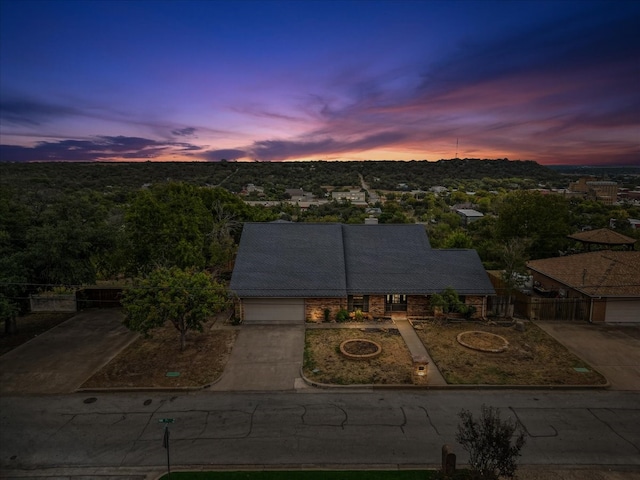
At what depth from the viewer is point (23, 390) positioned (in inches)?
684

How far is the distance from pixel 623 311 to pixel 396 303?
46.7 feet

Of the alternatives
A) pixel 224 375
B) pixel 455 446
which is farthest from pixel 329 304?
pixel 455 446

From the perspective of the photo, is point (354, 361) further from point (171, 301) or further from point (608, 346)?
point (608, 346)

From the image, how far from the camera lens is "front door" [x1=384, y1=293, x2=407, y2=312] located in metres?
26.0

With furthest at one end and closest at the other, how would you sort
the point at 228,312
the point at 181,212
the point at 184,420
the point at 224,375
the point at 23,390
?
the point at 181,212
the point at 228,312
the point at 224,375
the point at 23,390
the point at 184,420

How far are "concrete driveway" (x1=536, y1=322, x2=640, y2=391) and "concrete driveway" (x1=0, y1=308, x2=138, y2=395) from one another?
2492cm

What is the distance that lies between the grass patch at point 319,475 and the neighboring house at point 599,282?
740 inches

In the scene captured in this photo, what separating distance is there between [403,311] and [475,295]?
A: 4762 millimetres

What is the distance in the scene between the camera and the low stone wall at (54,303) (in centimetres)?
2467

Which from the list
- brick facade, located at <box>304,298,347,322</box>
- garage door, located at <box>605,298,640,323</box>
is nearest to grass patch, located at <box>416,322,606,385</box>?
garage door, located at <box>605,298,640,323</box>

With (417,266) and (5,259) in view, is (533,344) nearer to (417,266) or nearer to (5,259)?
(417,266)

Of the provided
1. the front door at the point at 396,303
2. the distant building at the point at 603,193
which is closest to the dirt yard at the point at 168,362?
the front door at the point at 396,303

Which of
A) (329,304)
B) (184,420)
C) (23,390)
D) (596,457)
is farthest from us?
(329,304)

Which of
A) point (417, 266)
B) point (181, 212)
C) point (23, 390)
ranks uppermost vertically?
point (181, 212)
